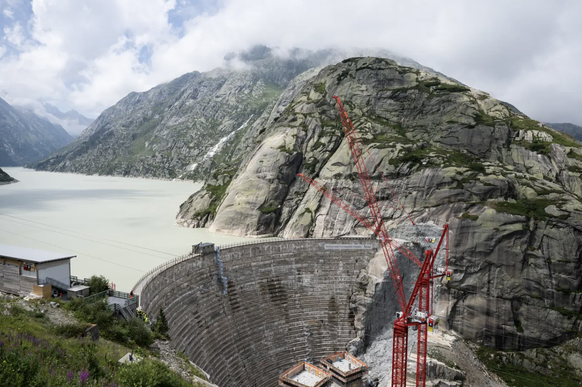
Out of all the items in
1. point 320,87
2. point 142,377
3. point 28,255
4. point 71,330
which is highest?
point 320,87

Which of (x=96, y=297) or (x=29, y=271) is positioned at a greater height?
(x=29, y=271)

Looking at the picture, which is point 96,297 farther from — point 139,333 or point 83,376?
point 83,376

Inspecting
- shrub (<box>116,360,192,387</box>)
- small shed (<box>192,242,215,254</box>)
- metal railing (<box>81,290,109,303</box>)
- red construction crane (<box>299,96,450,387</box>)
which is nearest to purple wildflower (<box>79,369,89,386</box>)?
shrub (<box>116,360,192,387</box>)

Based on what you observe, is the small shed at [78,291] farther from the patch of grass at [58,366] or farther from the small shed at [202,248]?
the small shed at [202,248]

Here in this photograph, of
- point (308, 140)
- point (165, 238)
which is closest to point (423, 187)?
point (308, 140)

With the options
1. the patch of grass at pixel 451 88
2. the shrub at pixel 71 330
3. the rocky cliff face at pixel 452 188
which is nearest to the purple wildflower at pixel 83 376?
the shrub at pixel 71 330

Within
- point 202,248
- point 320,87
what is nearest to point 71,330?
point 202,248
